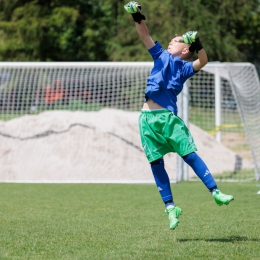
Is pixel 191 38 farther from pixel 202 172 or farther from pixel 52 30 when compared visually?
pixel 52 30

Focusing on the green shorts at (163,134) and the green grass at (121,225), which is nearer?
the green grass at (121,225)

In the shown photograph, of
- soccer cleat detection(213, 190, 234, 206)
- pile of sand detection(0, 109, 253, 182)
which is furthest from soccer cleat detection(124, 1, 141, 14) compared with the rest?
pile of sand detection(0, 109, 253, 182)

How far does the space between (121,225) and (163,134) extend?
4.31 feet

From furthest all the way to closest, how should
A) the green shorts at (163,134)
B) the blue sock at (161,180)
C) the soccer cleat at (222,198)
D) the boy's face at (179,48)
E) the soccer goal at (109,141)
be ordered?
the soccer goal at (109,141), the boy's face at (179,48), the blue sock at (161,180), the green shorts at (163,134), the soccer cleat at (222,198)

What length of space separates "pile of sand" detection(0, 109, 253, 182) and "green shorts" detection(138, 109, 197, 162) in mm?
6556

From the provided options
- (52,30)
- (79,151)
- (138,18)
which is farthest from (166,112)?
(52,30)

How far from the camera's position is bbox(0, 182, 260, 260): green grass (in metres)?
5.53

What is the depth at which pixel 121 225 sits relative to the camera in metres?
7.11

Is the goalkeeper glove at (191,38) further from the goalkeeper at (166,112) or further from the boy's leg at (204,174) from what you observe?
the boy's leg at (204,174)

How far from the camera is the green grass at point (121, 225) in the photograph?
5527 mm

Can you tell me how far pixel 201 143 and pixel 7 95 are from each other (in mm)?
4958

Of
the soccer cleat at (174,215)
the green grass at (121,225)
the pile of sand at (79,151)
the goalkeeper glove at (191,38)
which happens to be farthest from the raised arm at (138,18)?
the pile of sand at (79,151)

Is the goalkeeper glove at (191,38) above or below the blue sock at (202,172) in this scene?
above

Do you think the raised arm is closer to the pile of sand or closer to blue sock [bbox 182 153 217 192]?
blue sock [bbox 182 153 217 192]
